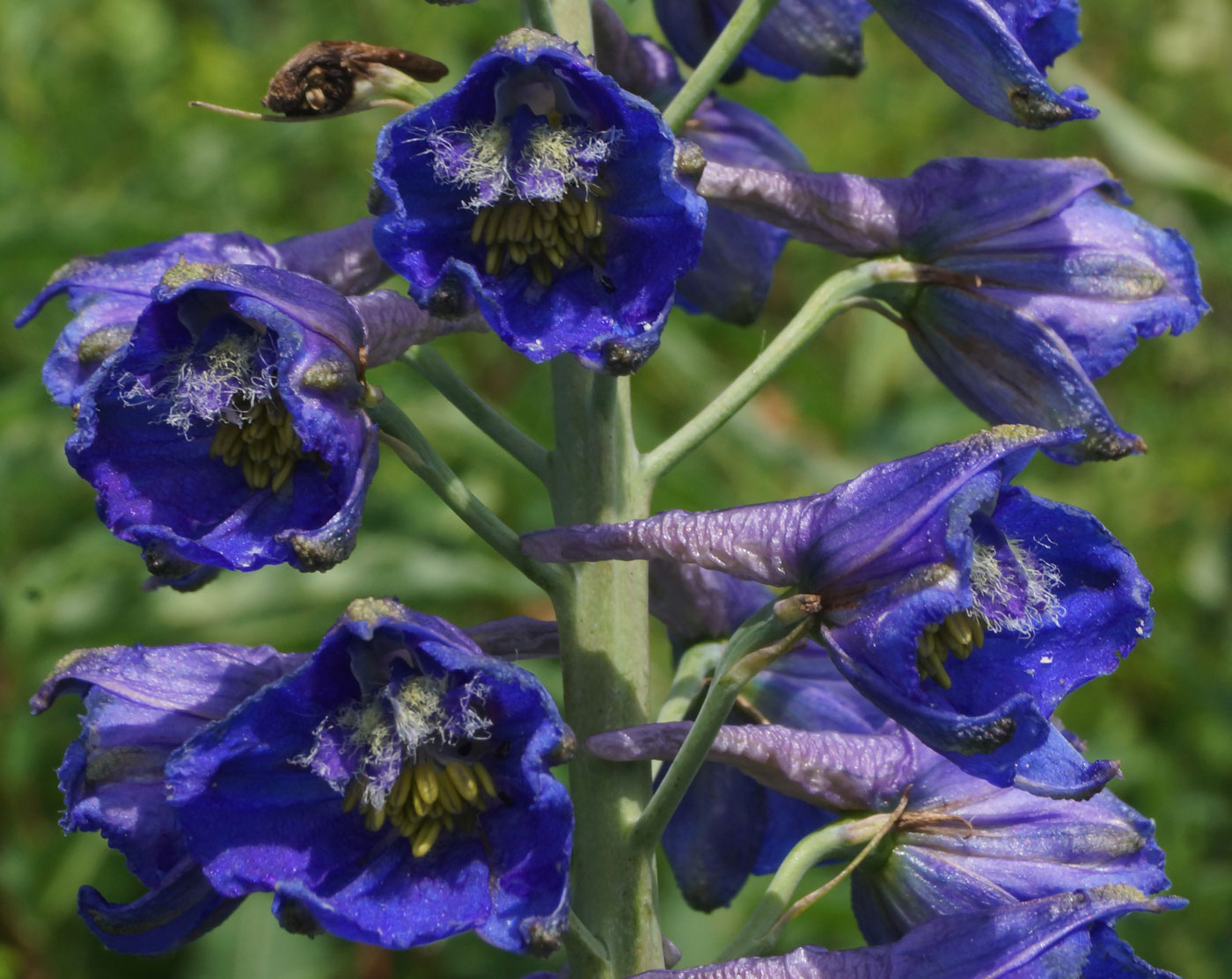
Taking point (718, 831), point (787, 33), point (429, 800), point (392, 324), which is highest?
point (787, 33)

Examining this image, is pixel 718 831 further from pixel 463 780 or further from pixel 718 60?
pixel 718 60

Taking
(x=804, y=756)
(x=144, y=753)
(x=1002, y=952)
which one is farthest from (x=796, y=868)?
(x=144, y=753)

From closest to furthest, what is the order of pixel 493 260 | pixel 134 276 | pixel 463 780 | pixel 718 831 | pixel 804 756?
pixel 463 780
pixel 493 260
pixel 804 756
pixel 134 276
pixel 718 831

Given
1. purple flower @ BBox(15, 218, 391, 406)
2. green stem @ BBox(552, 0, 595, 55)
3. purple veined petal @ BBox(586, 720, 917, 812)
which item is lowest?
purple veined petal @ BBox(586, 720, 917, 812)

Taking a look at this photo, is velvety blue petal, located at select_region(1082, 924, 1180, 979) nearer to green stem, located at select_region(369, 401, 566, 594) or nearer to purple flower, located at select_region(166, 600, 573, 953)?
purple flower, located at select_region(166, 600, 573, 953)

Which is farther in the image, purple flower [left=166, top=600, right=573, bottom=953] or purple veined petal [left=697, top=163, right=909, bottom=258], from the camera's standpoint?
purple veined petal [left=697, top=163, right=909, bottom=258]

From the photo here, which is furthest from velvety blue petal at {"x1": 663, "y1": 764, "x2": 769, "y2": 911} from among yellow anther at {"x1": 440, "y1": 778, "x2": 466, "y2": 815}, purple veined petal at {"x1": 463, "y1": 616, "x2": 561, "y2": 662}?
yellow anther at {"x1": 440, "y1": 778, "x2": 466, "y2": 815}

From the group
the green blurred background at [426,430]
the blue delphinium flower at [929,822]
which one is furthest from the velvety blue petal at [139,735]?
the green blurred background at [426,430]

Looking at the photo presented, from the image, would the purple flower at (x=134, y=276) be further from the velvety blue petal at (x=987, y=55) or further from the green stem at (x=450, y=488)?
the velvety blue petal at (x=987, y=55)
